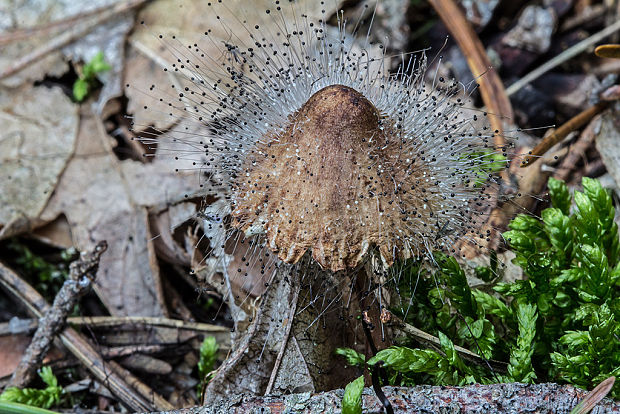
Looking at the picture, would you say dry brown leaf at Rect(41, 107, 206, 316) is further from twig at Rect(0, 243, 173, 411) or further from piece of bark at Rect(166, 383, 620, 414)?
piece of bark at Rect(166, 383, 620, 414)

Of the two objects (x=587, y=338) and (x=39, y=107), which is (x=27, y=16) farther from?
(x=587, y=338)

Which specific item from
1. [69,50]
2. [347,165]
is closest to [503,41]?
[347,165]

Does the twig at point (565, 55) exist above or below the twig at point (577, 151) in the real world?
above

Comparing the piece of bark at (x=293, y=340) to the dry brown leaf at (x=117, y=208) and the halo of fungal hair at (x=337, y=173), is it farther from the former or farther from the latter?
the dry brown leaf at (x=117, y=208)

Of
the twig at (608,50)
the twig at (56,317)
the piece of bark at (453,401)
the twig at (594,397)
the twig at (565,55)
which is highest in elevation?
the twig at (565,55)

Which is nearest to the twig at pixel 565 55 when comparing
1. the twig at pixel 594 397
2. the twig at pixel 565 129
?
the twig at pixel 565 129

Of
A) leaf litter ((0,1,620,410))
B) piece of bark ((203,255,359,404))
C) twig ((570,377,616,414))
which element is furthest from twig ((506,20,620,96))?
twig ((570,377,616,414))
